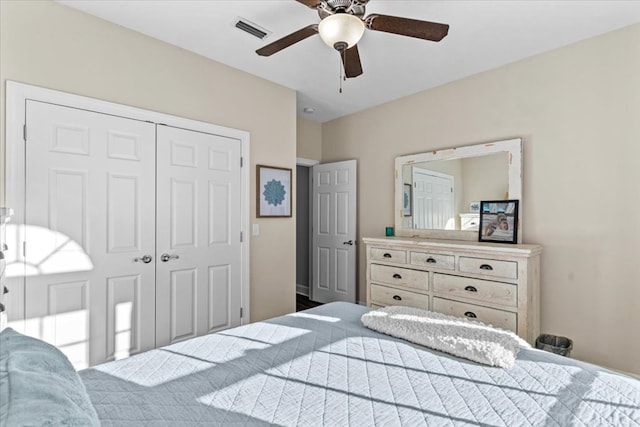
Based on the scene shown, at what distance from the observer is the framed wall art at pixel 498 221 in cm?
302

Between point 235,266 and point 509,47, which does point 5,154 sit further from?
point 509,47

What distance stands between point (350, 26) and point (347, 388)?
1.60 meters

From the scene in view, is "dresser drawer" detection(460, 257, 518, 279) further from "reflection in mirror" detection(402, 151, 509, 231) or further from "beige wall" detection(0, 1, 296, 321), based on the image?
"beige wall" detection(0, 1, 296, 321)

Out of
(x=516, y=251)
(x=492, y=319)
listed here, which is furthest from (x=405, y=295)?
(x=516, y=251)

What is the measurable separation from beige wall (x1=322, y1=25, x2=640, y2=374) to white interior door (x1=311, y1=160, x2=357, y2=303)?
5.54ft

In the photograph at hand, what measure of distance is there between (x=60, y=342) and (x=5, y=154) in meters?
1.25

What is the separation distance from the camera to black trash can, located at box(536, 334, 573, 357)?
251 cm

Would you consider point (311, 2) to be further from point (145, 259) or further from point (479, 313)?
point (479, 313)

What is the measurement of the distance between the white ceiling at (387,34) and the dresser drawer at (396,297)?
2162 millimetres

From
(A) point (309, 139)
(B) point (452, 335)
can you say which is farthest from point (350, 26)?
(A) point (309, 139)

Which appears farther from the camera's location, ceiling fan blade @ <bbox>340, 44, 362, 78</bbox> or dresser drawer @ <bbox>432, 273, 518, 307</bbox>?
dresser drawer @ <bbox>432, 273, 518, 307</bbox>

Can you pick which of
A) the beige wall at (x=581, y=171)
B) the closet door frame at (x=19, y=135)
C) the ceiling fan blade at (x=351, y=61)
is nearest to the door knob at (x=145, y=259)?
the closet door frame at (x=19, y=135)

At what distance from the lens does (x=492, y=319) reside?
8.96 ft

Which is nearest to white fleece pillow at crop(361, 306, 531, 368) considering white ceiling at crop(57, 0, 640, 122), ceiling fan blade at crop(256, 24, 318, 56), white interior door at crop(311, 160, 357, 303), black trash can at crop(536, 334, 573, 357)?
black trash can at crop(536, 334, 573, 357)
